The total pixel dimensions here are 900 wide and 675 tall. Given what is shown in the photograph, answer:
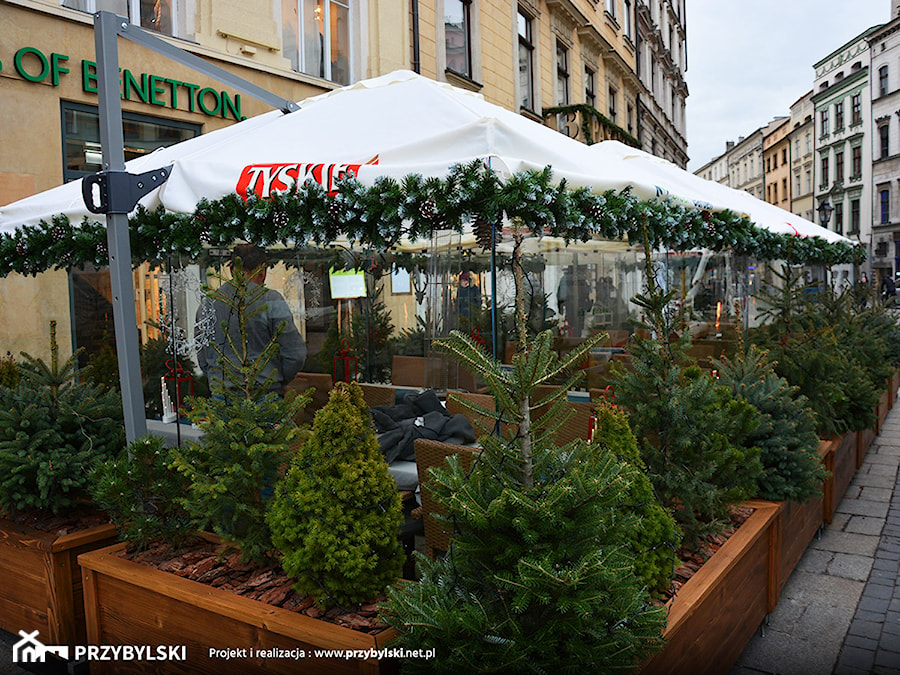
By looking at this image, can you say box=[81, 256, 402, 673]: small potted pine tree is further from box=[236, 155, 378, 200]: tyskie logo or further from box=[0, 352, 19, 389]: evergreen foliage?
box=[0, 352, 19, 389]: evergreen foliage

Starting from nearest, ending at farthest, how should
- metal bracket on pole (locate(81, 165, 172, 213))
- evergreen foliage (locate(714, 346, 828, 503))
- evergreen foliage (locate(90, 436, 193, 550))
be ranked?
evergreen foliage (locate(90, 436, 193, 550))
metal bracket on pole (locate(81, 165, 172, 213))
evergreen foliage (locate(714, 346, 828, 503))

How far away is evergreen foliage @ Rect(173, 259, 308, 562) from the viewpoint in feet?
9.32

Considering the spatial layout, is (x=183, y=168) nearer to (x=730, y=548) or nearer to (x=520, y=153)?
(x=520, y=153)

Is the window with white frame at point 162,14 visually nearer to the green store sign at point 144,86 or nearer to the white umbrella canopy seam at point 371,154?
the green store sign at point 144,86

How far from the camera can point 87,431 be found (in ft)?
12.3

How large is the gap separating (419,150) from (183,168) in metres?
1.26

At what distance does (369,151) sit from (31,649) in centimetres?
281

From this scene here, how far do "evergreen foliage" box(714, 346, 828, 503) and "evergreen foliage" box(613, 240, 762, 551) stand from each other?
15.8 inches

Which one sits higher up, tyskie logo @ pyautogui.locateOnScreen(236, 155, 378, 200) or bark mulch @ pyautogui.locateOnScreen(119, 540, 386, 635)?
tyskie logo @ pyautogui.locateOnScreen(236, 155, 378, 200)

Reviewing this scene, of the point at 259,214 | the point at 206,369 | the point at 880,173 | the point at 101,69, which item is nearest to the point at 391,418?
the point at 206,369

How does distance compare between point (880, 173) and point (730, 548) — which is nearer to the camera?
point (730, 548)

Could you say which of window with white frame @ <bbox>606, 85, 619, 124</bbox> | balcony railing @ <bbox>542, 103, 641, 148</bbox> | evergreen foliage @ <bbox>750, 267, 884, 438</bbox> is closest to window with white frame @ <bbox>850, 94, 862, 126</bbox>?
window with white frame @ <bbox>606, 85, 619, 124</bbox>

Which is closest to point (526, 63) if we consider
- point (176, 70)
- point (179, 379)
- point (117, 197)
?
point (176, 70)

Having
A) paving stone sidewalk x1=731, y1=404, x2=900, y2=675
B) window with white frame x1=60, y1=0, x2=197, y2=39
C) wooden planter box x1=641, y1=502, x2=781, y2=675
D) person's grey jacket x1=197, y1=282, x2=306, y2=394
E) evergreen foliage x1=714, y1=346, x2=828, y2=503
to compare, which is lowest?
paving stone sidewalk x1=731, y1=404, x2=900, y2=675
